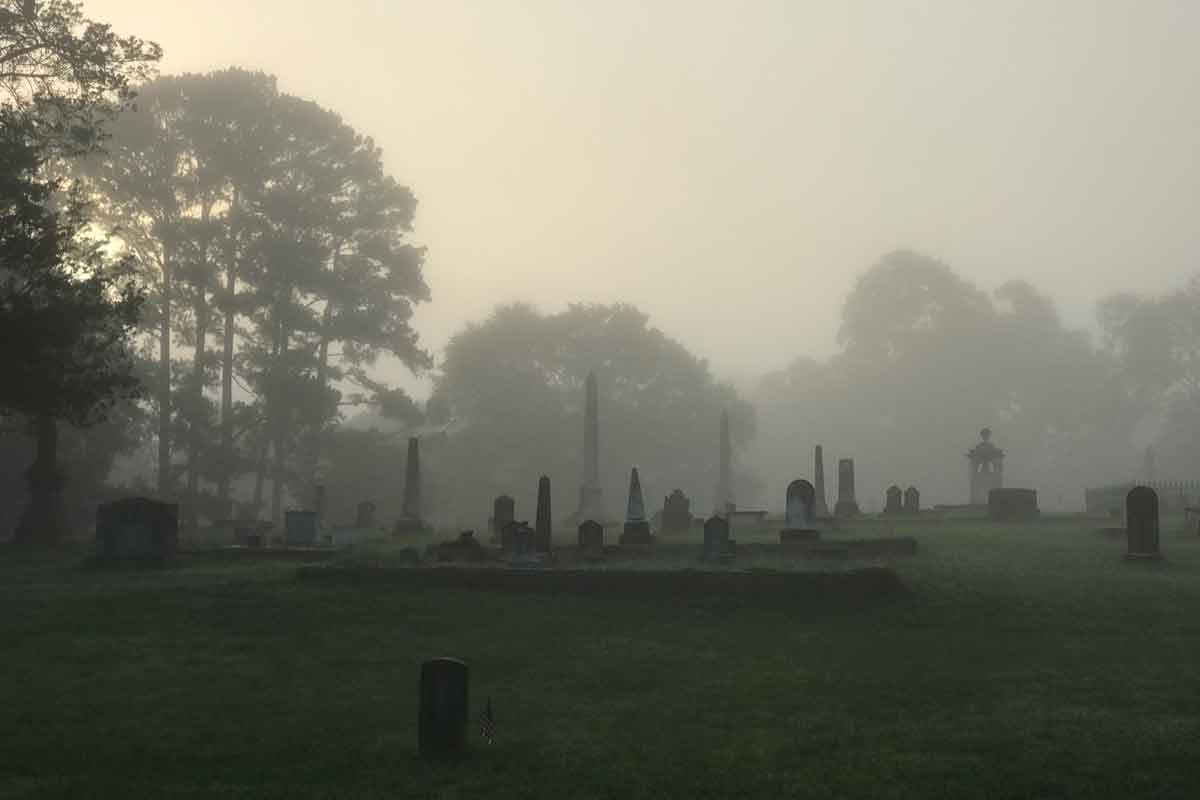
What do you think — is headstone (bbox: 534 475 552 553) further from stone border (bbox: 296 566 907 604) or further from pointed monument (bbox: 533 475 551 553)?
stone border (bbox: 296 566 907 604)

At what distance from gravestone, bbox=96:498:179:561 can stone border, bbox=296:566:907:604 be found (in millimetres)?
4184

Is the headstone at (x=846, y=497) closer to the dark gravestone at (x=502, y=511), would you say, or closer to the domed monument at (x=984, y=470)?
the domed monument at (x=984, y=470)

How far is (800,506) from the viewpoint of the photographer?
26578 millimetres

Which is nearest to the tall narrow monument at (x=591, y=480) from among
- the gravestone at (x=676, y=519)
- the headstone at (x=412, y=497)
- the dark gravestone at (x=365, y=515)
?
the gravestone at (x=676, y=519)

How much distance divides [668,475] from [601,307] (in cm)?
1096

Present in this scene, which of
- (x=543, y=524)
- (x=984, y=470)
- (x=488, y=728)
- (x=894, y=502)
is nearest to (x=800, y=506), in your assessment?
(x=543, y=524)

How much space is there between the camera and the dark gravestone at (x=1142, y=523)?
20.4 metres

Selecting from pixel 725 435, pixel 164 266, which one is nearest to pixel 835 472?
pixel 725 435

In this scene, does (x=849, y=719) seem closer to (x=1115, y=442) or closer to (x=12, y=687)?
(x=12, y=687)

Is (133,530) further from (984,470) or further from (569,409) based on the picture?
(569,409)

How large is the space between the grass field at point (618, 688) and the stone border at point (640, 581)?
0.32 metres

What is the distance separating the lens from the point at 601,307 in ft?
218

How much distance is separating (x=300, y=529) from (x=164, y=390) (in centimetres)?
1569

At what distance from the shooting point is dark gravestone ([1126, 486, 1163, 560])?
20375mm
